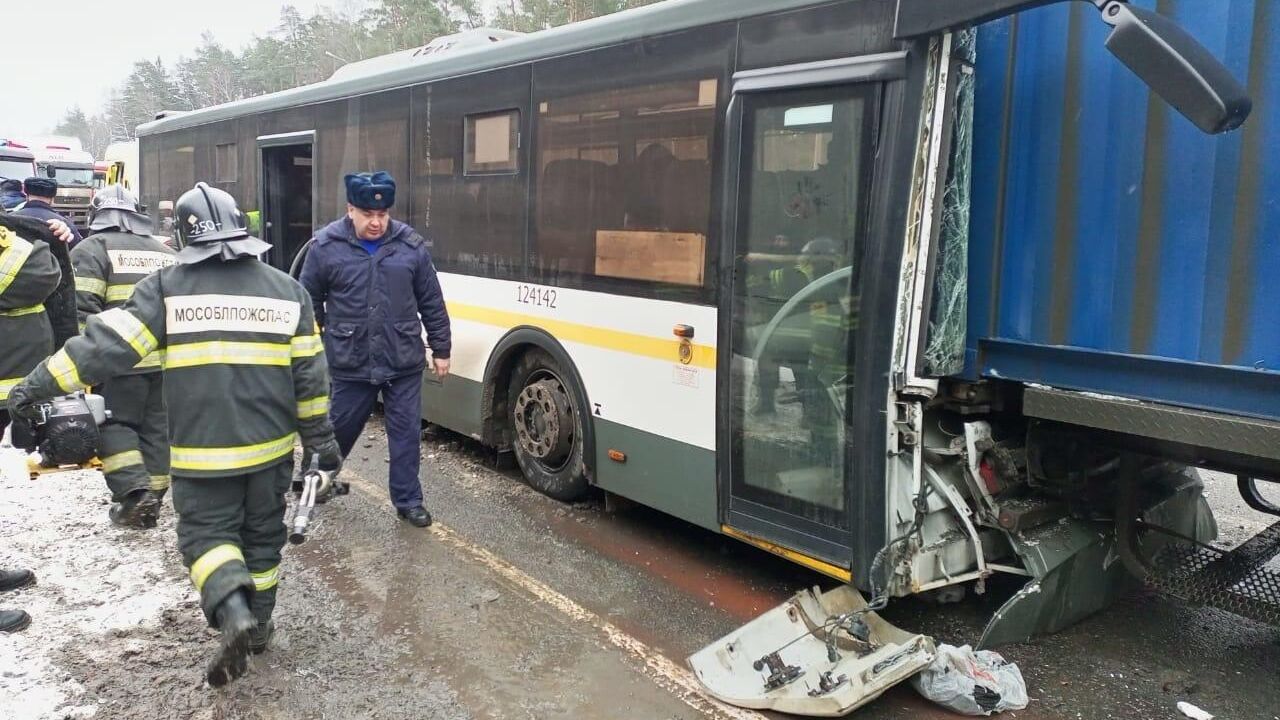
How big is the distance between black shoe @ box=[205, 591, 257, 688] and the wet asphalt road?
0.76 metres

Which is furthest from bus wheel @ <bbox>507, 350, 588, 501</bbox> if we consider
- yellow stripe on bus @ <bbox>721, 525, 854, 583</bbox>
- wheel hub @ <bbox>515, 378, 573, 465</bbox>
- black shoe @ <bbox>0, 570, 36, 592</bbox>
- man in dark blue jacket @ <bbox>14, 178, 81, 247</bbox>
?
man in dark blue jacket @ <bbox>14, 178, 81, 247</bbox>

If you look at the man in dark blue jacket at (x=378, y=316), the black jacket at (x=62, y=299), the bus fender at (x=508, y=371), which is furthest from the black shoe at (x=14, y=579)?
the bus fender at (x=508, y=371)

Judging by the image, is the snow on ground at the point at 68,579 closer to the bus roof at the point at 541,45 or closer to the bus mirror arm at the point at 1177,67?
the bus roof at the point at 541,45

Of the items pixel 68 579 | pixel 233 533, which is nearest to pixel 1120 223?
pixel 233 533

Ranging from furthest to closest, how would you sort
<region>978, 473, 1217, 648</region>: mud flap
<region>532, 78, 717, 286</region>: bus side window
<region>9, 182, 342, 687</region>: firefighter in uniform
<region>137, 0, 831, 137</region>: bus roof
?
<region>532, 78, 717, 286</region>: bus side window
<region>137, 0, 831, 137</region>: bus roof
<region>978, 473, 1217, 648</region>: mud flap
<region>9, 182, 342, 687</region>: firefighter in uniform

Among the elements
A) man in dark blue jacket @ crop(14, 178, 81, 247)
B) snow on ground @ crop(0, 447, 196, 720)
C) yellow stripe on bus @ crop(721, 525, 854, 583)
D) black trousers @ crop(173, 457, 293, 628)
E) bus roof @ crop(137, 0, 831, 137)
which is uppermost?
bus roof @ crop(137, 0, 831, 137)

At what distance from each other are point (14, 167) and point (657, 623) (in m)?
29.3

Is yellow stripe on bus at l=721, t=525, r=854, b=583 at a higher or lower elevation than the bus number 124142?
lower

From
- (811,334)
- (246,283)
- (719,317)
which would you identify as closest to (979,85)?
(811,334)

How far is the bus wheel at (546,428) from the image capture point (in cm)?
542

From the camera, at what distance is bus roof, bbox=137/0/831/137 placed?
4184 millimetres

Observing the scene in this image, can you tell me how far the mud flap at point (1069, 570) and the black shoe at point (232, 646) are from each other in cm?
274

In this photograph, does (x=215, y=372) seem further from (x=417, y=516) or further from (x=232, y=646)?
(x=417, y=516)

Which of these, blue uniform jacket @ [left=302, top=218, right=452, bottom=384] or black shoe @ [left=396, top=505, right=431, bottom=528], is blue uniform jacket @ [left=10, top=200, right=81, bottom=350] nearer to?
blue uniform jacket @ [left=302, top=218, right=452, bottom=384]
